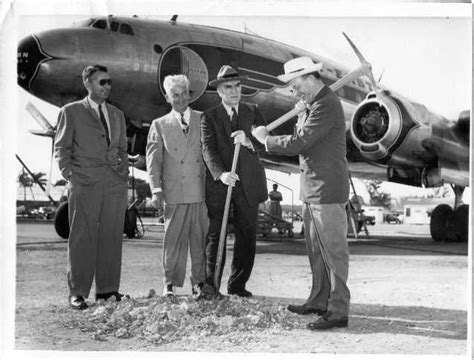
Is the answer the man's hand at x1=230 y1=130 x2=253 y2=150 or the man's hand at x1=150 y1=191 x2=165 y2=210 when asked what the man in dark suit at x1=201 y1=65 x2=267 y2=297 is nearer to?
the man's hand at x1=230 y1=130 x2=253 y2=150

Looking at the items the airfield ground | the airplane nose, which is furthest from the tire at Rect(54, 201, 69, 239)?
the airplane nose

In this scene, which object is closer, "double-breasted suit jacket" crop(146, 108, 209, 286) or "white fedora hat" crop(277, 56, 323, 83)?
"white fedora hat" crop(277, 56, 323, 83)

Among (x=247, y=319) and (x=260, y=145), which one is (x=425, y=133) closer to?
(x=260, y=145)

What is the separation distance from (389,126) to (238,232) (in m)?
3.99

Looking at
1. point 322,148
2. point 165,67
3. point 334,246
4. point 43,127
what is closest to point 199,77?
point 165,67

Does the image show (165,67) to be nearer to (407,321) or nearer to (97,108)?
(97,108)

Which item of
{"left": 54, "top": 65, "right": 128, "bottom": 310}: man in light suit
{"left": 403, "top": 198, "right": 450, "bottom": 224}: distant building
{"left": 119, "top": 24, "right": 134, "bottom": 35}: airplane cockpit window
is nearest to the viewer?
{"left": 54, "top": 65, "right": 128, "bottom": 310}: man in light suit

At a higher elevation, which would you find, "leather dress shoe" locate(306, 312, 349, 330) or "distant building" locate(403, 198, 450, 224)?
"distant building" locate(403, 198, 450, 224)

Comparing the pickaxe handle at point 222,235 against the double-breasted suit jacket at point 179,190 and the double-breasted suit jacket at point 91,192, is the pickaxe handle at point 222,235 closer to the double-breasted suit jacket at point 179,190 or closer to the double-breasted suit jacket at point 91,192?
the double-breasted suit jacket at point 179,190

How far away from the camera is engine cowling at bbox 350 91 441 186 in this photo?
24.5 feet

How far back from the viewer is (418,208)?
8352mm

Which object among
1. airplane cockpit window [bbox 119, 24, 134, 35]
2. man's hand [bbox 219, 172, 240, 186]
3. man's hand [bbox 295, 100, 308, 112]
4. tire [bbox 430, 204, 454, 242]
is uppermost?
airplane cockpit window [bbox 119, 24, 134, 35]

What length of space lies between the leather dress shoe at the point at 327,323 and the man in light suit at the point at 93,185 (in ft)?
5.40

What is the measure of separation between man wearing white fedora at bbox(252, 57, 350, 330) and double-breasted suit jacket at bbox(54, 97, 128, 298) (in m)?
1.33
